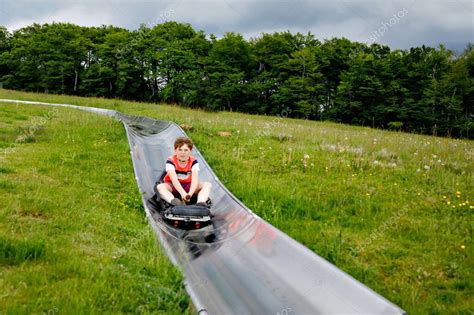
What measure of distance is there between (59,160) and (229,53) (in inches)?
1592

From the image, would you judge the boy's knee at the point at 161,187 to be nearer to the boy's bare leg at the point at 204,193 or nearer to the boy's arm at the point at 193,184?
the boy's arm at the point at 193,184

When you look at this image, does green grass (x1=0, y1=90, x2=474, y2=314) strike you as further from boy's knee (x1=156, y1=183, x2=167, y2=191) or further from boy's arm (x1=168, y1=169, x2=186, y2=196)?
boy's arm (x1=168, y1=169, x2=186, y2=196)

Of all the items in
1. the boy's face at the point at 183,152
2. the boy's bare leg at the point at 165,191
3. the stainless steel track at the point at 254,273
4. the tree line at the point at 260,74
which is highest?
the tree line at the point at 260,74

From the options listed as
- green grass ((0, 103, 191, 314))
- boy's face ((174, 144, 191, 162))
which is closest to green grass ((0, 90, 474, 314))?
green grass ((0, 103, 191, 314))

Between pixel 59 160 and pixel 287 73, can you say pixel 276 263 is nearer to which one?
pixel 59 160

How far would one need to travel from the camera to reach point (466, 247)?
17.3ft

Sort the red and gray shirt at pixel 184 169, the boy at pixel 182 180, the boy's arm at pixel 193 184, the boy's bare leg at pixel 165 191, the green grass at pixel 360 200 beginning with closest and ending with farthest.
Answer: the green grass at pixel 360 200 → the boy's bare leg at pixel 165 191 → the boy at pixel 182 180 → the boy's arm at pixel 193 184 → the red and gray shirt at pixel 184 169

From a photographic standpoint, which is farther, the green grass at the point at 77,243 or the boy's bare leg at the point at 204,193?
the boy's bare leg at the point at 204,193

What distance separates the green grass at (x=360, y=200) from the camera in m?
4.70

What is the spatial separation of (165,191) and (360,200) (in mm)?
3094

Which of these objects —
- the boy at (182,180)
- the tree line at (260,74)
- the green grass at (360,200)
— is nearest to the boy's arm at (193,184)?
the boy at (182,180)

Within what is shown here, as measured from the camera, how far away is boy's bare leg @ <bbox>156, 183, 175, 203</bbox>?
633 cm

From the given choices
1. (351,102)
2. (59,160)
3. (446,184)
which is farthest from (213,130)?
(351,102)

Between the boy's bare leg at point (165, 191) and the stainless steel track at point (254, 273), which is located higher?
the boy's bare leg at point (165, 191)
